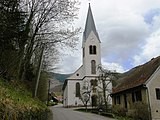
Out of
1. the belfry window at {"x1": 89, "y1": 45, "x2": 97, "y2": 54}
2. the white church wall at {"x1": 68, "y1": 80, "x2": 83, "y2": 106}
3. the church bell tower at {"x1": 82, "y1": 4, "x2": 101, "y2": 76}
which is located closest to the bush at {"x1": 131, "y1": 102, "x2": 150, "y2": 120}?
the white church wall at {"x1": 68, "y1": 80, "x2": 83, "y2": 106}

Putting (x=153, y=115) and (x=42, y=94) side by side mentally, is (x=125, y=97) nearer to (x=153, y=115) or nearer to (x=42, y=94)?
(x=153, y=115)

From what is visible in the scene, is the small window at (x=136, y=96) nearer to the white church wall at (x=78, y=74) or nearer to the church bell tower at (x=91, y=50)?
the church bell tower at (x=91, y=50)

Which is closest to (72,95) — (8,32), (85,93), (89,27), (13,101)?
(85,93)

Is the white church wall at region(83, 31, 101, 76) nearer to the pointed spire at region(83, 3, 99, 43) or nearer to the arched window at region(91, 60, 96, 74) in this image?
the arched window at region(91, 60, 96, 74)

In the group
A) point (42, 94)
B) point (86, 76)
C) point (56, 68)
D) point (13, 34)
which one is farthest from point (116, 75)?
point (13, 34)

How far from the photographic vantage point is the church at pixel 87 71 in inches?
2375

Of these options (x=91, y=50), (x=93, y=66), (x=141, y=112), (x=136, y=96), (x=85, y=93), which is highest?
(x=91, y=50)

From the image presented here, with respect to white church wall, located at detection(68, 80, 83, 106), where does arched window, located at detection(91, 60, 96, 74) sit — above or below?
above

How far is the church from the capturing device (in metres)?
60.3

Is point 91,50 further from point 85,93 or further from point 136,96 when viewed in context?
→ point 136,96

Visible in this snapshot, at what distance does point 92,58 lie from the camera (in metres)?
64.3

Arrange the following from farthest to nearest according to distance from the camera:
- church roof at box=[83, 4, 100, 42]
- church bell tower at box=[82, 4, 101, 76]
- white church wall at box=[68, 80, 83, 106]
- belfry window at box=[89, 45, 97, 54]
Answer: church roof at box=[83, 4, 100, 42], belfry window at box=[89, 45, 97, 54], church bell tower at box=[82, 4, 101, 76], white church wall at box=[68, 80, 83, 106]

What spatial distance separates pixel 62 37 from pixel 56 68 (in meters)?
14.2

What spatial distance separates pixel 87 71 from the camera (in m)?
62.0
